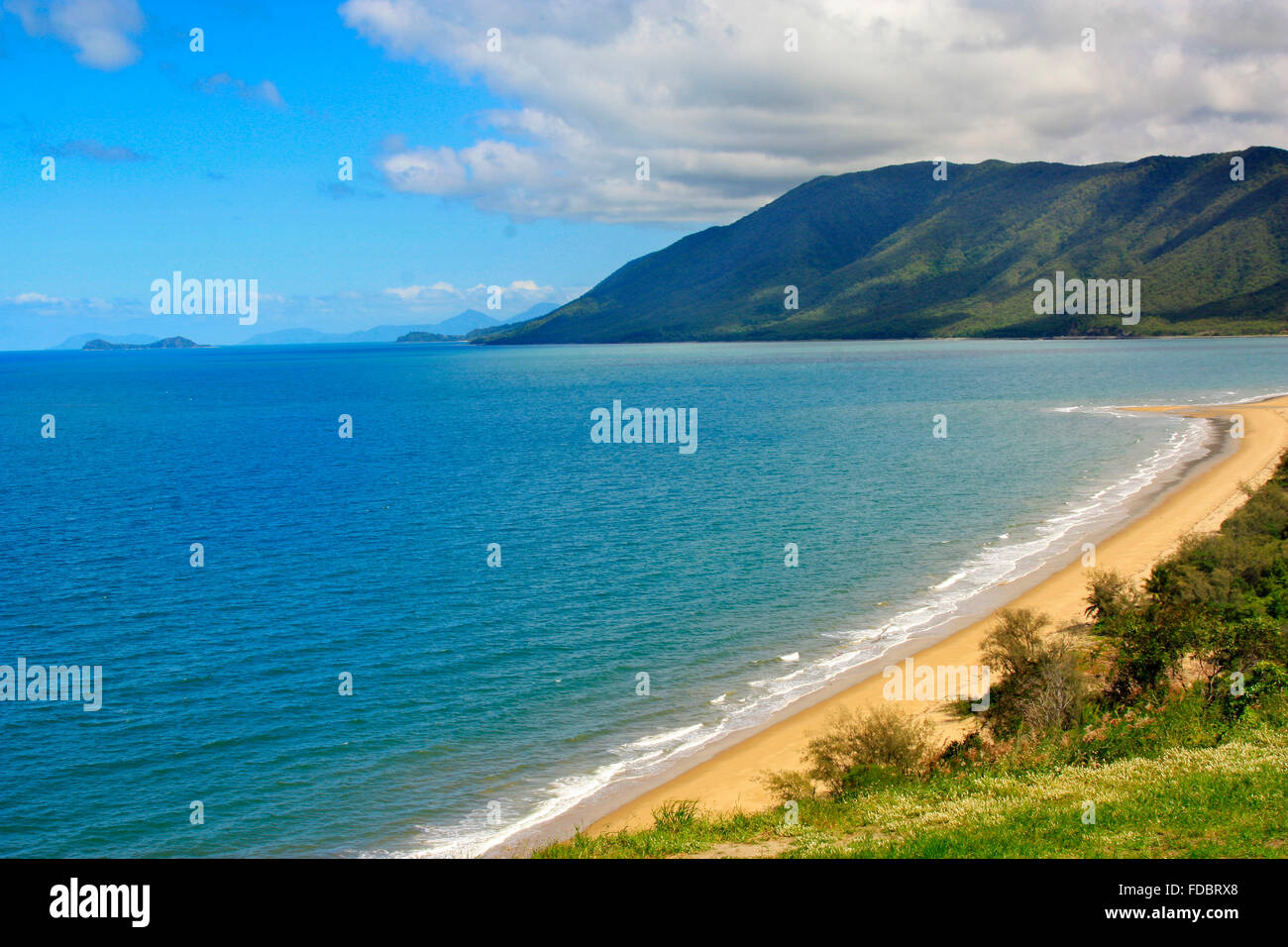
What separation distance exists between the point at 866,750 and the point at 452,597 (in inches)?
734

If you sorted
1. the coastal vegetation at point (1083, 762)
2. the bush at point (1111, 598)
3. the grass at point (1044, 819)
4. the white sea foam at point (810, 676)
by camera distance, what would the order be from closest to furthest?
the grass at point (1044, 819), the coastal vegetation at point (1083, 762), the white sea foam at point (810, 676), the bush at point (1111, 598)

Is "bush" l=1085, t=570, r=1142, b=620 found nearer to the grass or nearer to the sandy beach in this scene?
the sandy beach

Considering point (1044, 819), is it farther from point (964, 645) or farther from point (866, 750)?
point (964, 645)

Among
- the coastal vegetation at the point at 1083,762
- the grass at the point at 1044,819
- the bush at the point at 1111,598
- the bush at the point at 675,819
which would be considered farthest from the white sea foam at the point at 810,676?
the bush at the point at 1111,598

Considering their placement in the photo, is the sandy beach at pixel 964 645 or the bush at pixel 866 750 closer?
the bush at pixel 866 750

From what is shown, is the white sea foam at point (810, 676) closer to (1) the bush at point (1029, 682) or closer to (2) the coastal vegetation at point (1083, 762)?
(2) the coastal vegetation at point (1083, 762)

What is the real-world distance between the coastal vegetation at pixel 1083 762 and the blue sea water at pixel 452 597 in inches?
202

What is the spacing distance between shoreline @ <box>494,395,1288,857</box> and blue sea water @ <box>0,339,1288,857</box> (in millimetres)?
750

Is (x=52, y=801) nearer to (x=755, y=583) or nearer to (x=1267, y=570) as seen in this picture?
(x=755, y=583)

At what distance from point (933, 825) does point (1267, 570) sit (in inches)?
745

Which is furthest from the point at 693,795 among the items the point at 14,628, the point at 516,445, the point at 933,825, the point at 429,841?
the point at 516,445

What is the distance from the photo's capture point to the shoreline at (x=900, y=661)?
17484 millimetres

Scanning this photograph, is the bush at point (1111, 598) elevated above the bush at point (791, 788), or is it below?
above

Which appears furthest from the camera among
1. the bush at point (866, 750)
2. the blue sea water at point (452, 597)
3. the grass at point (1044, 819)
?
the blue sea water at point (452, 597)
